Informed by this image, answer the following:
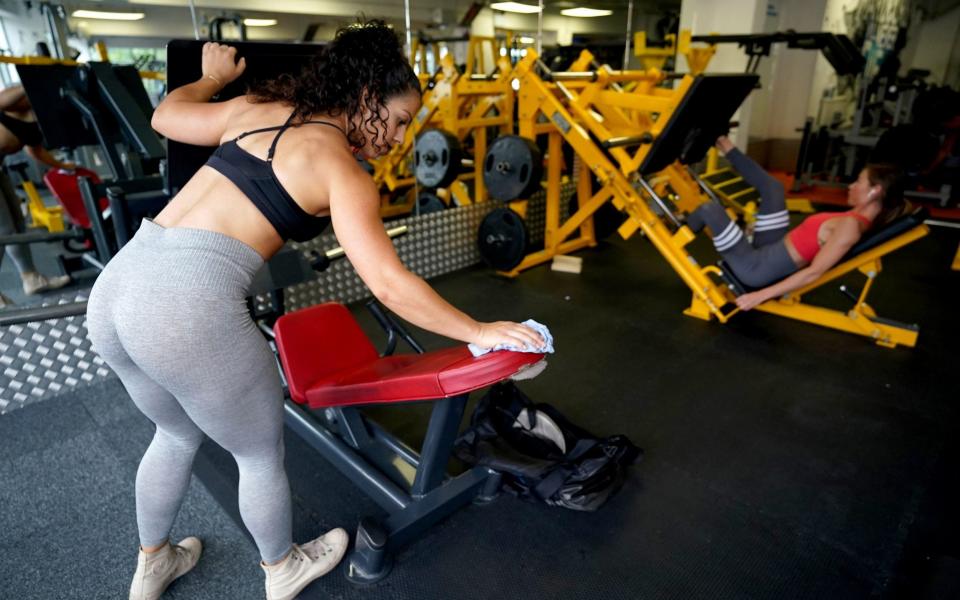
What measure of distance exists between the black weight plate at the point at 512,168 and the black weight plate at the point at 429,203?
2.15 ft

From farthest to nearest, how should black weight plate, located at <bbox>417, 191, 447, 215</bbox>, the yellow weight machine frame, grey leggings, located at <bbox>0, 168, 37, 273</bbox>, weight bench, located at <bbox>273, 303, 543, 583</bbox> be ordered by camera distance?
black weight plate, located at <bbox>417, 191, 447, 215</bbox>, grey leggings, located at <bbox>0, 168, 37, 273</bbox>, the yellow weight machine frame, weight bench, located at <bbox>273, 303, 543, 583</bbox>

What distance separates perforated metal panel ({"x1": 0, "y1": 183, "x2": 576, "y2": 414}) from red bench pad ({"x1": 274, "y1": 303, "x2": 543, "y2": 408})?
0.81 meters

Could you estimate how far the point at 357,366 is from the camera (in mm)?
1930

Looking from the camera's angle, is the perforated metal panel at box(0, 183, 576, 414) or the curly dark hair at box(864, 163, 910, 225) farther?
the curly dark hair at box(864, 163, 910, 225)

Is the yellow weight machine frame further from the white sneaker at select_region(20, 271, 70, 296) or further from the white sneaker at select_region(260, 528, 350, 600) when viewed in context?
the white sneaker at select_region(20, 271, 70, 296)

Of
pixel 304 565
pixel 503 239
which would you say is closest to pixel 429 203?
pixel 503 239

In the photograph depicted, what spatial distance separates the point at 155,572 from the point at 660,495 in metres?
1.61

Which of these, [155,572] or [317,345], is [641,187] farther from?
[155,572]

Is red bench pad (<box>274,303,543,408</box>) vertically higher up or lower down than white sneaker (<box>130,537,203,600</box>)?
higher up

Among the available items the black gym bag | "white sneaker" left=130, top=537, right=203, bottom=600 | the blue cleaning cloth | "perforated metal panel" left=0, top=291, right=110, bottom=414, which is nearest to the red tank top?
the black gym bag

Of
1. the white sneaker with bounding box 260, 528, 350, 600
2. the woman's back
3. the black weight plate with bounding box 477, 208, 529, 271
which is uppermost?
the woman's back

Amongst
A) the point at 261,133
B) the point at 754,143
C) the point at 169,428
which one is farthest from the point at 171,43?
the point at 754,143

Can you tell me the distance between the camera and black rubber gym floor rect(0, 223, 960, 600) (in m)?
1.66

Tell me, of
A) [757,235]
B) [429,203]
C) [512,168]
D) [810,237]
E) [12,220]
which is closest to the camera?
[810,237]
